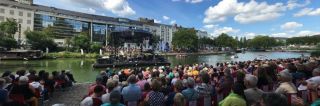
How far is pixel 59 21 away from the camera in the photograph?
12156 cm

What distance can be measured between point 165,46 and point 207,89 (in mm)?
85089

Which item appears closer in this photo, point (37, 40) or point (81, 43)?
point (37, 40)

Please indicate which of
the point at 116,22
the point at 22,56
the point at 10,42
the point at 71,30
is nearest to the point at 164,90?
the point at 22,56

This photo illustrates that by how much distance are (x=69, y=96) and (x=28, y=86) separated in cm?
568

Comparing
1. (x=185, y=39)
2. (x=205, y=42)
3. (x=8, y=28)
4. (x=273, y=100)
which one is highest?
(x=8, y=28)

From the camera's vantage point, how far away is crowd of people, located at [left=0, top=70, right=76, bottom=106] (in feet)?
24.9

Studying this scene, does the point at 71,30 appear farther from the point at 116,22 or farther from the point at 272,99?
the point at 272,99

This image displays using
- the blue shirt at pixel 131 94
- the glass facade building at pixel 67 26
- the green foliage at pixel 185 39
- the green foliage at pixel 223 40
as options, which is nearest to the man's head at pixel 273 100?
the blue shirt at pixel 131 94

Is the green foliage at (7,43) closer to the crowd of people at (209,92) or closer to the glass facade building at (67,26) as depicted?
the glass facade building at (67,26)

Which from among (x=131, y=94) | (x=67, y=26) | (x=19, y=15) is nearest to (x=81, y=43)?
(x=19, y=15)

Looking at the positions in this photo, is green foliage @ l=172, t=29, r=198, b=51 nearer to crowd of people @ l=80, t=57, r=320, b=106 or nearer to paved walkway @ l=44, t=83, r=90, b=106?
paved walkway @ l=44, t=83, r=90, b=106

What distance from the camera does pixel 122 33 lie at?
39.5 metres

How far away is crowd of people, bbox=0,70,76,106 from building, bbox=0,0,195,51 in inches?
3012

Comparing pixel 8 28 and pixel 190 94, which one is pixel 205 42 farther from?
pixel 190 94
